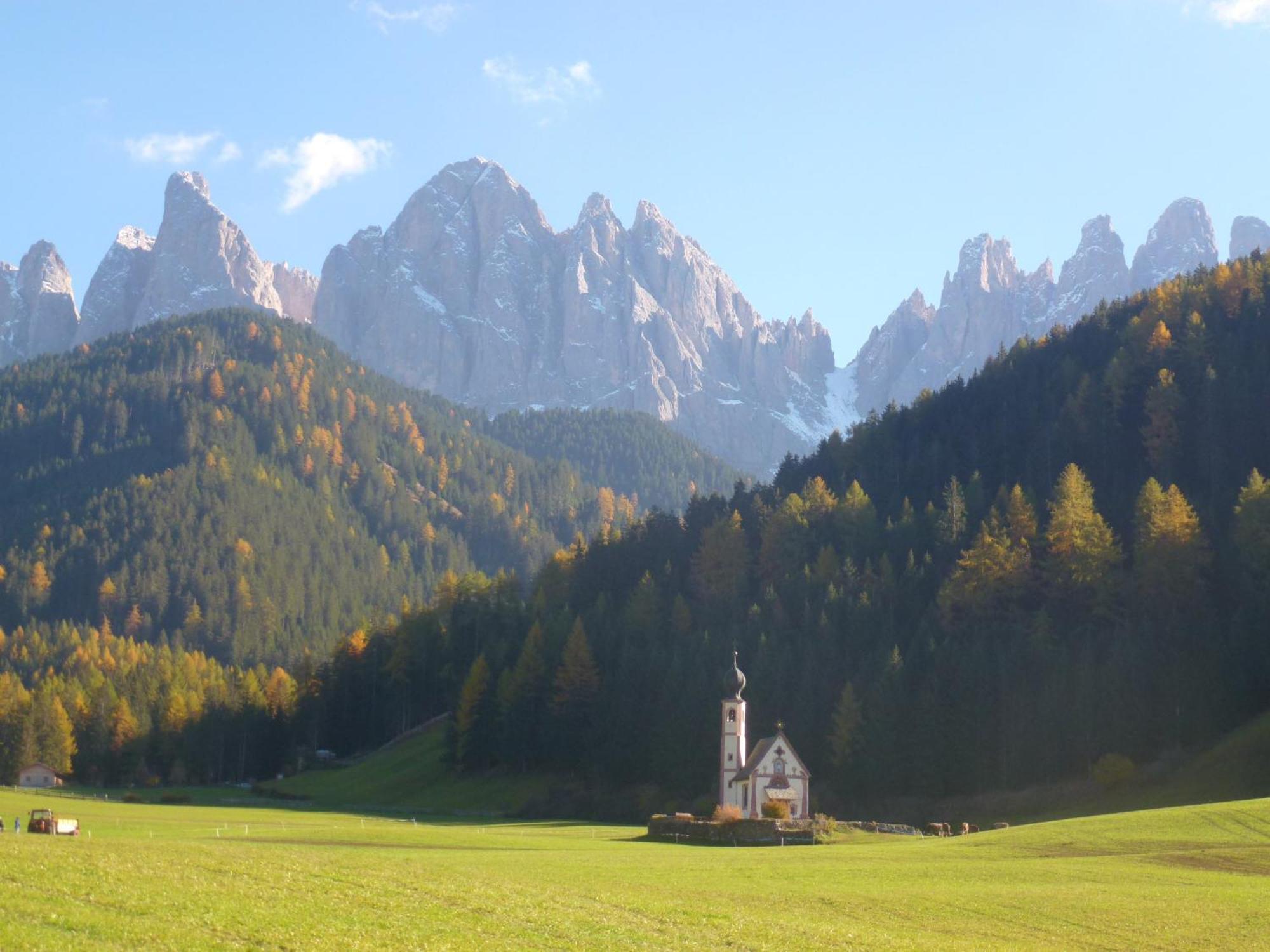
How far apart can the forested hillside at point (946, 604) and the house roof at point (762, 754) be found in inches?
219

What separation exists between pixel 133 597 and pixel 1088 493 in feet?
437

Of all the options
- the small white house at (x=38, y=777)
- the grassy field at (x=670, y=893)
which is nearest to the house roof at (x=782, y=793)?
the grassy field at (x=670, y=893)

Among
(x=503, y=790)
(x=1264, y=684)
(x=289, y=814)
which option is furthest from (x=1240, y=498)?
(x=289, y=814)

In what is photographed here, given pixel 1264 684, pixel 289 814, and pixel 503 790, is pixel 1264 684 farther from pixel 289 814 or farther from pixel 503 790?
A: pixel 289 814

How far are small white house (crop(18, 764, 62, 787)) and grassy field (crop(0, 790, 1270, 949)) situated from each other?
2921 inches

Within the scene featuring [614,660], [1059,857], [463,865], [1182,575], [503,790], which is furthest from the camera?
[614,660]

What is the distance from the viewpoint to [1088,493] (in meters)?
102

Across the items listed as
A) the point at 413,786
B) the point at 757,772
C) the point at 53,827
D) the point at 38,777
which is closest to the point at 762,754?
the point at 757,772

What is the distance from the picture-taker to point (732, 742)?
283 ft

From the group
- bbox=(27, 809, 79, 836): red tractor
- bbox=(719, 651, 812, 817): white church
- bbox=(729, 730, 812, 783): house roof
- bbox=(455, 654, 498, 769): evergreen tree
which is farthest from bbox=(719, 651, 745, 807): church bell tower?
bbox=(27, 809, 79, 836): red tractor

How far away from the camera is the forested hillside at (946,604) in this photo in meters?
84.1

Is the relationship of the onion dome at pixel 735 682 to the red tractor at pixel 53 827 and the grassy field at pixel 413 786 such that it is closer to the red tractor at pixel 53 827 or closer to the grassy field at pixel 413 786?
the grassy field at pixel 413 786

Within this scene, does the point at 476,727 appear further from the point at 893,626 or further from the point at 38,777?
the point at 38,777

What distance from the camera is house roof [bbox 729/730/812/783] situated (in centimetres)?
8250
